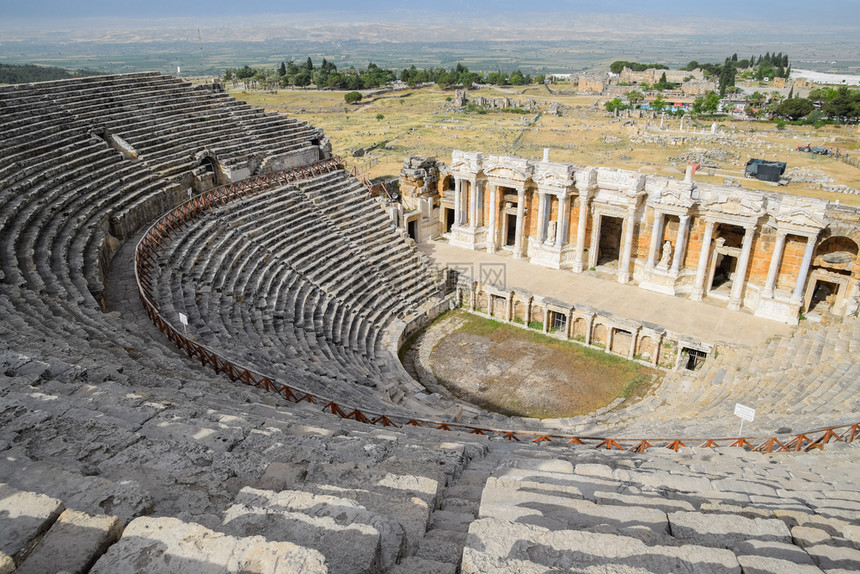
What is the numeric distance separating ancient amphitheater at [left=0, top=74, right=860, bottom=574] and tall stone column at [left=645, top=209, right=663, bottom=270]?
1.24 ft

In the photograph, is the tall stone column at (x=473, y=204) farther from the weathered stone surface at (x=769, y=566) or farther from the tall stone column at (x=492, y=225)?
the weathered stone surface at (x=769, y=566)

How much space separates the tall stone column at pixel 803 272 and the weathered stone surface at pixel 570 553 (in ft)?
67.3

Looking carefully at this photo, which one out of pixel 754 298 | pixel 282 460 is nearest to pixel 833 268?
pixel 754 298

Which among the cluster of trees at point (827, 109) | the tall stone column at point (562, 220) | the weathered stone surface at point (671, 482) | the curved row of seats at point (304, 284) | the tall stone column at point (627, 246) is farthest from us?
the cluster of trees at point (827, 109)

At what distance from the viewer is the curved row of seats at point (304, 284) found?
1593 cm

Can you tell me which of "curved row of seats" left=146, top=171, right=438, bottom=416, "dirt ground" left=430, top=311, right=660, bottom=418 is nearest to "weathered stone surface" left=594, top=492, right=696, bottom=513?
"curved row of seats" left=146, top=171, right=438, bottom=416

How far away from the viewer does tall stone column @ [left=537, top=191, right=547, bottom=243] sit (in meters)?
27.4

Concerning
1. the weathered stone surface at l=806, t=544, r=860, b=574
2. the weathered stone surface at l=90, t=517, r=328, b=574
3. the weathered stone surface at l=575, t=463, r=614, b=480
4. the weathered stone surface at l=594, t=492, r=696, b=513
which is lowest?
the weathered stone surface at l=575, t=463, r=614, b=480

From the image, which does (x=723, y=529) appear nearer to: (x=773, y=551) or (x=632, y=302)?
(x=773, y=551)

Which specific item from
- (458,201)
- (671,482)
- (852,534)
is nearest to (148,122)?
(458,201)

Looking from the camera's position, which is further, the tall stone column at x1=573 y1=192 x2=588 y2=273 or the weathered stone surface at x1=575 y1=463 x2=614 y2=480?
the tall stone column at x1=573 y1=192 x2=588 y2=273

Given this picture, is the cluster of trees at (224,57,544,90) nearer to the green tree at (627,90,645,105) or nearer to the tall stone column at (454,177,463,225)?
the green tree at (627,90,645,105)

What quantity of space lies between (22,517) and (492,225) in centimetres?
2615

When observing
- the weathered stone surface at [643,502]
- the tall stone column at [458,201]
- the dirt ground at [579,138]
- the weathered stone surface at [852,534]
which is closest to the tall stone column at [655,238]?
the tall stone column at [458,201]
